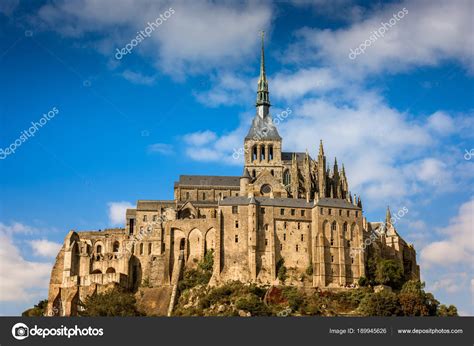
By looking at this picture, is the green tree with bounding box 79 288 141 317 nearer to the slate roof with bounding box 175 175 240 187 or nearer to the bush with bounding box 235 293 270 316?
the bush with bounding box 235 293 270 316

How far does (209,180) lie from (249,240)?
25.2 m

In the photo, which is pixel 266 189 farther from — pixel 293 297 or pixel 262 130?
pixel 293 297

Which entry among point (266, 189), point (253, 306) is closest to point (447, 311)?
point (253, 306)

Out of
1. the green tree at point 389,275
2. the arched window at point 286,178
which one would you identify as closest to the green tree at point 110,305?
the green tree at point 389,275

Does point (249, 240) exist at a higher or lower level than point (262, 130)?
lower

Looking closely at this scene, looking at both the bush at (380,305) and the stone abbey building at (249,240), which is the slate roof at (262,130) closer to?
the stone abbey building at (249,240)

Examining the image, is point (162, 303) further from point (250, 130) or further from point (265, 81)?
point (265, 81)

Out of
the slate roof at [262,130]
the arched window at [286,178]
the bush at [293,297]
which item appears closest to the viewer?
the bush at [293,297]

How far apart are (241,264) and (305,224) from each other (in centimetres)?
998

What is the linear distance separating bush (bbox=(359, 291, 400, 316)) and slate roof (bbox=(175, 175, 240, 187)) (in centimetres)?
3681

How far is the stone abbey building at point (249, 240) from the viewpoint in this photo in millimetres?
100750

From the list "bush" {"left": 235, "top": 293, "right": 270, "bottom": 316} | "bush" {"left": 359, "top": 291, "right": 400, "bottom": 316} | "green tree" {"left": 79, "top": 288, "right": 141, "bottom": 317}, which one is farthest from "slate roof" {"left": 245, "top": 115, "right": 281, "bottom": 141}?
"bush" {"left": 359, "top": 291, "right": 400, "bottom": 316}

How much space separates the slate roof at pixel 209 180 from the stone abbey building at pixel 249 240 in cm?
244

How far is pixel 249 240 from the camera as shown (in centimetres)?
10112
